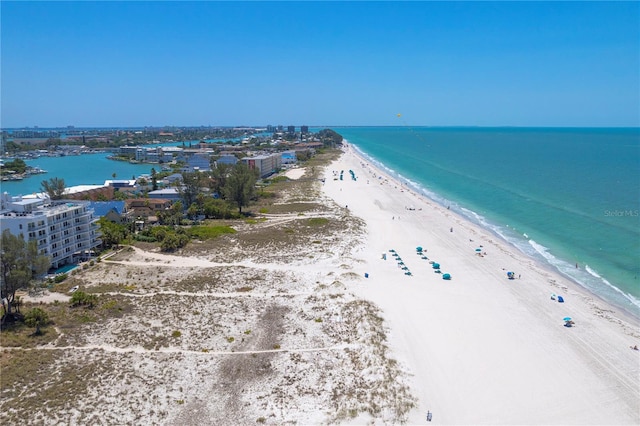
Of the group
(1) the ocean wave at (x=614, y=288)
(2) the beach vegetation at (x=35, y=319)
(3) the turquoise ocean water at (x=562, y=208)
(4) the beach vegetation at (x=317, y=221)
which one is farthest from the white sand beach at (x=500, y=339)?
(2) the beach vegetation at (x=35, y=319)

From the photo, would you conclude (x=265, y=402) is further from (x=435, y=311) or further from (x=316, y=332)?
(x=435, y=311)

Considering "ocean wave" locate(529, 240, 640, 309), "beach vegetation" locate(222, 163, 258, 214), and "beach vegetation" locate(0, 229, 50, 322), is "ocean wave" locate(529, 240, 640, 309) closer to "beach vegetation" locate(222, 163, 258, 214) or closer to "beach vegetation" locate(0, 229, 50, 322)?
"beach vegetation" locate(222, 163, 258, 214)

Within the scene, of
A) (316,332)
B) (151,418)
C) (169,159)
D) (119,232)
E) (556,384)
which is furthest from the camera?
(169,159)

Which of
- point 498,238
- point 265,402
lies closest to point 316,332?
point 265,402

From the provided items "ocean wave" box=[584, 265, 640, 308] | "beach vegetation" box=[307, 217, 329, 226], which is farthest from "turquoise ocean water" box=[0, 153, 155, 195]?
"ocean wave" box=[584, 265, 640, 308]

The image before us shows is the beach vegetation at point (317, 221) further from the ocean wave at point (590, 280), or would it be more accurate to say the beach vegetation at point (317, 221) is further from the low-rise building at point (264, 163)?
the low-rise building at point (264, 163)

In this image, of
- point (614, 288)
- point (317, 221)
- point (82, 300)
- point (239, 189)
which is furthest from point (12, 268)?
point (614, 288)
